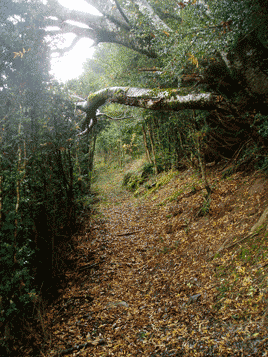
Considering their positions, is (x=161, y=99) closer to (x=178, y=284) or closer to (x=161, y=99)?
(x=161, y=99)

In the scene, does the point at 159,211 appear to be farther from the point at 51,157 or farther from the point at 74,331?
the point at 74,331

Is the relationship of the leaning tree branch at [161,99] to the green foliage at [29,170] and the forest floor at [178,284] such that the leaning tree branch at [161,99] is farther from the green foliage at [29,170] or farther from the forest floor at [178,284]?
the forest floor at [178,284]

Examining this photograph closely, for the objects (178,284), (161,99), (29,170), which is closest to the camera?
(178,284)

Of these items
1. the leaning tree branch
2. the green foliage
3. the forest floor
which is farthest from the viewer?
the leaning tree branch

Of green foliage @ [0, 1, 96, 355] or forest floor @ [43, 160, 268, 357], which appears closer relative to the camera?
forest floor @ [43, 160, 268, 357]

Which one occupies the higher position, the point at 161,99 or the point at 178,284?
the point at 161,99

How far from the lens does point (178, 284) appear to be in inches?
175

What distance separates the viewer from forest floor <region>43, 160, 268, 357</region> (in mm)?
3109

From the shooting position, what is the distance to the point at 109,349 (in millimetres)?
3395

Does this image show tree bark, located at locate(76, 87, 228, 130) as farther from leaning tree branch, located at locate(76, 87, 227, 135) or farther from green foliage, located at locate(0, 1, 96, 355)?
green foliage, located at locate(0, 1, 96, 355)

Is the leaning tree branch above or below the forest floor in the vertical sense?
above

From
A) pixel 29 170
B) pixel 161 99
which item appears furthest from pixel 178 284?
pixel 161 99

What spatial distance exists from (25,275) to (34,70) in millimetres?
4187

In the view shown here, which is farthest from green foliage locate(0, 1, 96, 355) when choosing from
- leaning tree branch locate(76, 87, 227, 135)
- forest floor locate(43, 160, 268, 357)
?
leaning tree branch locate(76, 87, 227, 135)
